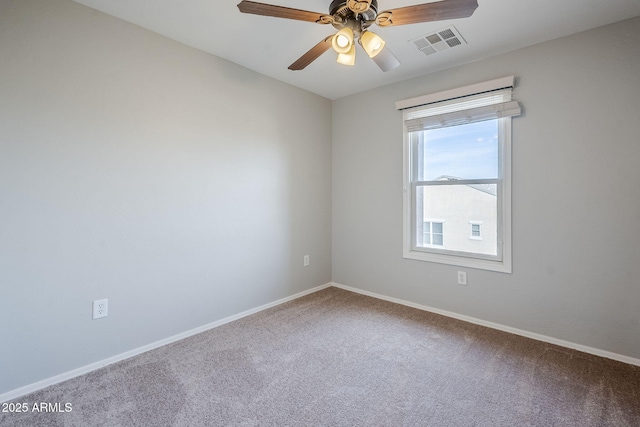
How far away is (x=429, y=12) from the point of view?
148 centimetres

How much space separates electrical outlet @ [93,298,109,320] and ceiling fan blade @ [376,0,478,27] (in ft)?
8.30

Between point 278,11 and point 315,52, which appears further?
point 315,52

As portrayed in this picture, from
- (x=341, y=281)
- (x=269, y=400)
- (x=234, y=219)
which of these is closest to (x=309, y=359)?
(x=269, y=400)

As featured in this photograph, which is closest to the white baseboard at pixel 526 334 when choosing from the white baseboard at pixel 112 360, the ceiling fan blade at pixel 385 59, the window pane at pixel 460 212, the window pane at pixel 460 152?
the window pane at pixel 460 212

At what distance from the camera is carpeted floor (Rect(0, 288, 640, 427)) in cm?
→ 155

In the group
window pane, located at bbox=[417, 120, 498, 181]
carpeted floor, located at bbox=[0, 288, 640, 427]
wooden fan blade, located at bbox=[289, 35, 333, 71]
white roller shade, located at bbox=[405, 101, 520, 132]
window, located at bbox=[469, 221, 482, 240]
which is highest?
wooden fan blade, located at bbox=[289, 35, 333, 71]

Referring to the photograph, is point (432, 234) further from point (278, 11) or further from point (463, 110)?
point (278, 11)

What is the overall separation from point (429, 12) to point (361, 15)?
369 mm

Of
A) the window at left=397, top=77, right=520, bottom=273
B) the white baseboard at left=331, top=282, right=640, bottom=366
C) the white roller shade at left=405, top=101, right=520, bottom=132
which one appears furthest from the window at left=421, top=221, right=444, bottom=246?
the white roller shade at left=405, top=101, right=520, bottom=132

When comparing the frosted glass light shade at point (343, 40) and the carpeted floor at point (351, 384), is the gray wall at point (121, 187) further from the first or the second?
the frosted glass light shade at point (343, 40)

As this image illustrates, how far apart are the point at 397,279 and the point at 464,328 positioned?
0.83 metres

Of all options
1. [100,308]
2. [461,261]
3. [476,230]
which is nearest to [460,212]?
[476,230]

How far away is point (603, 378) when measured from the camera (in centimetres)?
188

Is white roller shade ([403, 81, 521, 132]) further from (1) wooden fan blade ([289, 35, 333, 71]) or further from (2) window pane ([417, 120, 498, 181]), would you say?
(1) wooden fan blade ([289, 35, 333, 71])
